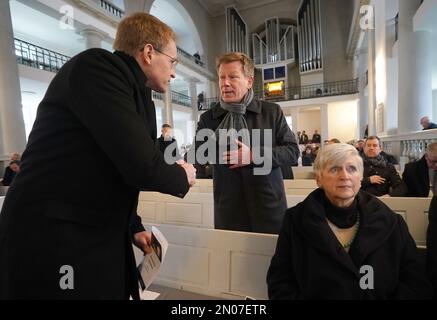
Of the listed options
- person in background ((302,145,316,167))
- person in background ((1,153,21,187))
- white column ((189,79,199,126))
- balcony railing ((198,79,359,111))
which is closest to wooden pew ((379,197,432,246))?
person in background ((1,153,21,187))

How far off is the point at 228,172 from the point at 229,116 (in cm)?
32

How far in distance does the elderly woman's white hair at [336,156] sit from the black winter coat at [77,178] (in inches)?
32.5

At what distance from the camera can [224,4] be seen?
53.1 feet

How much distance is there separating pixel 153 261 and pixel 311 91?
15.7m

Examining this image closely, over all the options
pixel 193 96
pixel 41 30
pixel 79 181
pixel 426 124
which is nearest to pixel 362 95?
pixel 426 124

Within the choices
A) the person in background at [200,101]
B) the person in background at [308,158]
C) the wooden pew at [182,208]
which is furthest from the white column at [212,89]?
the wooden pew at [182,208]

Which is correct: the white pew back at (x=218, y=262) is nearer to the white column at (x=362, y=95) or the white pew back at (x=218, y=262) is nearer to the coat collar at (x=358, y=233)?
the coat collar at (x=358, y=233)

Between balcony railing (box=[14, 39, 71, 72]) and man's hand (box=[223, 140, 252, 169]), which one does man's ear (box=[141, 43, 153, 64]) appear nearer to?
man's hand (box=[223, 140, 252, 169])

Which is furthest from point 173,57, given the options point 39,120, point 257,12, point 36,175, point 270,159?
point 257,12

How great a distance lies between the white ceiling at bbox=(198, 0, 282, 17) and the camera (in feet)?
52.1

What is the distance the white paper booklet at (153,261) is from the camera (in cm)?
104

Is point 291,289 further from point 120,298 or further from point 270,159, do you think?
point 120,298

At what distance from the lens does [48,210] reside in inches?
32.0

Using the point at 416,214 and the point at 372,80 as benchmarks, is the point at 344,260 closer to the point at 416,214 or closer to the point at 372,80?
the point at 416,214
